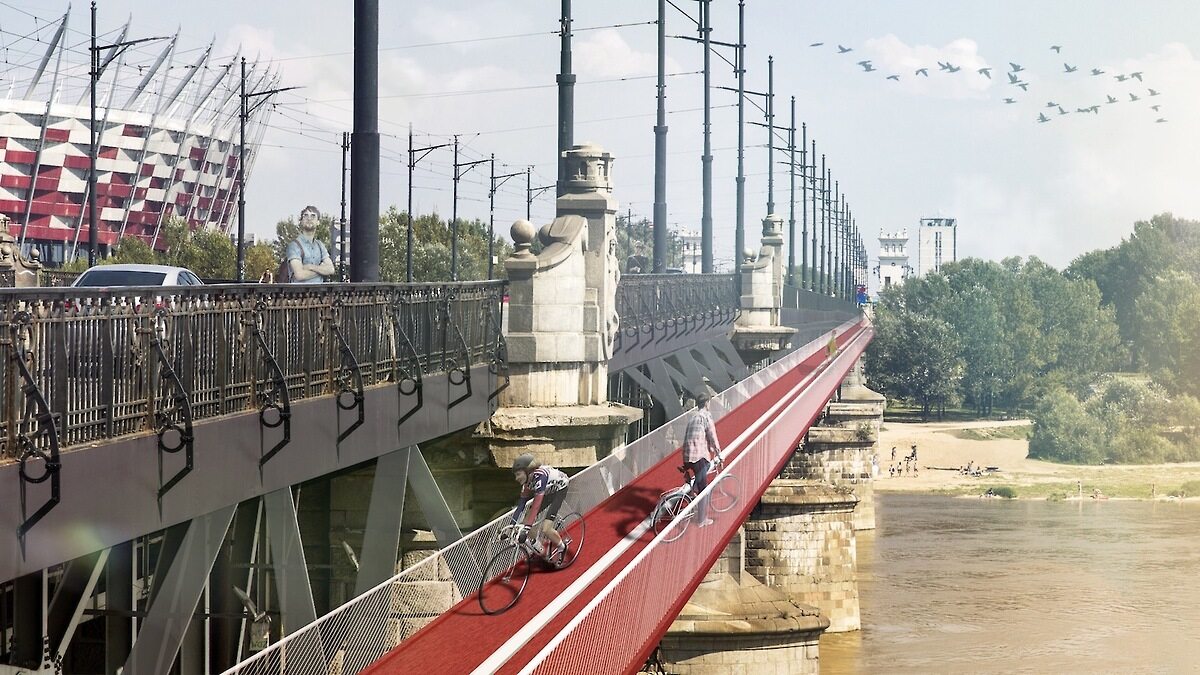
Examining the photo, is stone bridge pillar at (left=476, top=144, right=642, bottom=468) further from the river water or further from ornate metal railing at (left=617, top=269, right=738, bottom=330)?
the river water

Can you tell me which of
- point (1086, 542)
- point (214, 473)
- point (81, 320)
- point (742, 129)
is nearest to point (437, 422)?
point (214, 473)

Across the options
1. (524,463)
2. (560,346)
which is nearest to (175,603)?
(524,463)

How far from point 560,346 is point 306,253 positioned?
4291 mm

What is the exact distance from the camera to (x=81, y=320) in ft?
38.8

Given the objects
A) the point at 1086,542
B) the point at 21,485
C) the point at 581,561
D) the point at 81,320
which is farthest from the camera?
the point at 1086,542

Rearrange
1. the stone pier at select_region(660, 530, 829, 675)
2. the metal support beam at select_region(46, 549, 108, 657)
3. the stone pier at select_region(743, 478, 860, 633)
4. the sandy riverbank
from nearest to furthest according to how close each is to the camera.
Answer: the metal support beam at select_region(46, 549, 108, 657) < the stone pier at select_region(660, 530, 829, 675) < the stone pier at select_region(743, 478, 860, 633) < the sandy riverbank

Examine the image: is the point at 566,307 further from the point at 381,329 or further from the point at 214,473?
the point at 214,473

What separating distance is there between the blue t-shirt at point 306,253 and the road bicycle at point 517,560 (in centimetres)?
420

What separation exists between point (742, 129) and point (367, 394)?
53.7 m

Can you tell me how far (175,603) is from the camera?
13547 millimetres

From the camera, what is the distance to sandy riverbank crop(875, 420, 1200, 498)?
11450cm

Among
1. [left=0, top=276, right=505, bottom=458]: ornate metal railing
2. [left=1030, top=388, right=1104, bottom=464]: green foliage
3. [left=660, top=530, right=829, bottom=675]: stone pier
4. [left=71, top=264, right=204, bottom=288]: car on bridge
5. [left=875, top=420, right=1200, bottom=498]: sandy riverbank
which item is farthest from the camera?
[left=1030, top=388, right=1104, bottom=464]: green foliage

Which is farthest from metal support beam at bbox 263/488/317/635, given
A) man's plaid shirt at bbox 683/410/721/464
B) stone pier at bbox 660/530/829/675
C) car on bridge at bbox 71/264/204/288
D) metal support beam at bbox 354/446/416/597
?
stone pier at bbox 660/530/829/675

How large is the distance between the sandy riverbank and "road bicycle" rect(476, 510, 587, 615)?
99.6 m
